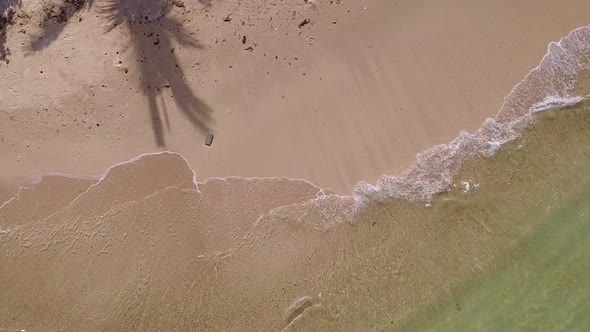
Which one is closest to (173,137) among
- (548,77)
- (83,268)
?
(83,268)

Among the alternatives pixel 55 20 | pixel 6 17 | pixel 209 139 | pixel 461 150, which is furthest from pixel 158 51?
pixel 461 150

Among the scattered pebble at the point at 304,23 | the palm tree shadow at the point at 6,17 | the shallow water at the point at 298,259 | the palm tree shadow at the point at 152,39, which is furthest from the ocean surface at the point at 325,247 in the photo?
the scattered pebble at the point at 304,23

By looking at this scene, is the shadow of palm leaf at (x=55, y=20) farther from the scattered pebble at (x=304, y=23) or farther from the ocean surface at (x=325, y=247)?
the scattered pebble at (x=304, y=23)

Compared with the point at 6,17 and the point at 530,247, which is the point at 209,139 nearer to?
the point at 6,17

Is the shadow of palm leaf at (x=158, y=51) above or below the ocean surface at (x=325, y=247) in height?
above

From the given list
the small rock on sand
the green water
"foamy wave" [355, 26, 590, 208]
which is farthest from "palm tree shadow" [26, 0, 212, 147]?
the green water

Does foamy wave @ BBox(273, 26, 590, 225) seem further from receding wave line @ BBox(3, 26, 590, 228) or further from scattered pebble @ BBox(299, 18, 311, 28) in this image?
scattered pebble @ BBox(299, 18, 311, 28)

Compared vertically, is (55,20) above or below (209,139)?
above
